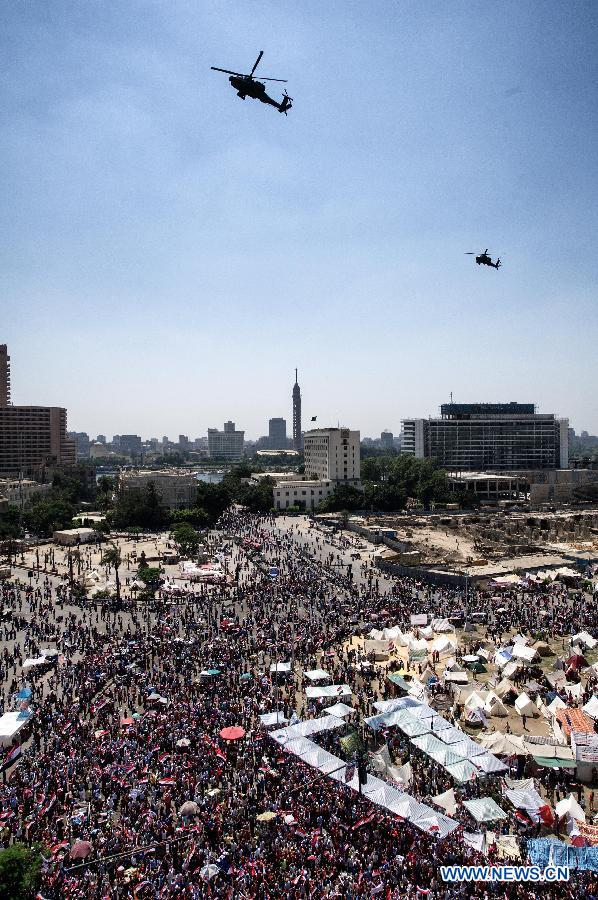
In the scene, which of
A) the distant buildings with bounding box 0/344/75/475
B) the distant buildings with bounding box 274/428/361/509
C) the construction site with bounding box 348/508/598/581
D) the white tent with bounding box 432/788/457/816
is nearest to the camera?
the white tent with bounding box 432/788/457/816

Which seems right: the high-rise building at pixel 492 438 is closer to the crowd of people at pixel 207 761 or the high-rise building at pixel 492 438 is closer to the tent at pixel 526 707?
the crowd of people at pixel 207 761

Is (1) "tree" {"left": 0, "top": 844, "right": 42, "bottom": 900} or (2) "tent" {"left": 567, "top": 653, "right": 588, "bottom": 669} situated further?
(2) "tent" {"left": 567, "top": 653, "right": 588, "bottom": 669}

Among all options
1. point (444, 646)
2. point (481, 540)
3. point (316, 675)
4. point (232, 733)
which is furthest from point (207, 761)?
point (481, 540)

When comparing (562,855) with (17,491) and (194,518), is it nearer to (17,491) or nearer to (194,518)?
(194,518)

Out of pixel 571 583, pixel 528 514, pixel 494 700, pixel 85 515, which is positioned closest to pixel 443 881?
pixel 494 700

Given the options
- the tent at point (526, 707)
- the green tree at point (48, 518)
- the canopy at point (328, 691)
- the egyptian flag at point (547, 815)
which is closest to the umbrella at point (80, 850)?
the canopy at point (328, 691)

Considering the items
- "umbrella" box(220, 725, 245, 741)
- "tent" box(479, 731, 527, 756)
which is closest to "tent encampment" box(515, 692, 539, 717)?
"tent" box(479, 731, 527, 756)

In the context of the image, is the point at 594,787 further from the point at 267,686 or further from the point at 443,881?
the point at 267,686

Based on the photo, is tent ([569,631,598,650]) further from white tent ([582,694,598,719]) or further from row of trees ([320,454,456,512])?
row of trees ([320,454,456,512])
